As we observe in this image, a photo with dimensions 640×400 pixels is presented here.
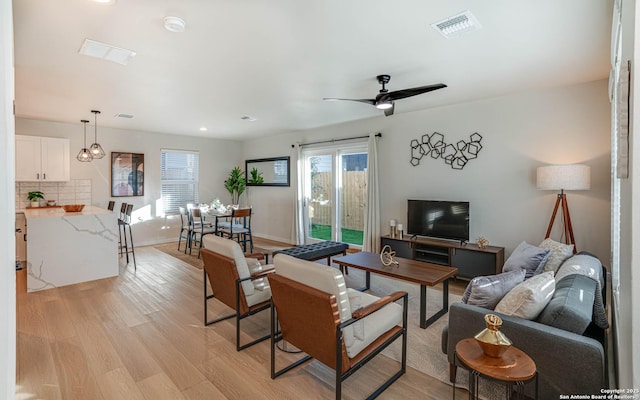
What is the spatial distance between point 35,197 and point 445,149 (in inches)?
289

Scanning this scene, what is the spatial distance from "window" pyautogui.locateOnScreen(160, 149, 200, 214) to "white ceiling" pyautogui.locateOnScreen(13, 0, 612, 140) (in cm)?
273

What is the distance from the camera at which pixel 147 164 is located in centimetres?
721

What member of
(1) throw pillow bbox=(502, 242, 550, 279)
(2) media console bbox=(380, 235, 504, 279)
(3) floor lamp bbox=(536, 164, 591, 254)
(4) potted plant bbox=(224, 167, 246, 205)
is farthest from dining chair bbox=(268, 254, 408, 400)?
(4) potted plant bbox=(224, 167, 246, 205)

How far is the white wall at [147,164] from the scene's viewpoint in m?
6.28

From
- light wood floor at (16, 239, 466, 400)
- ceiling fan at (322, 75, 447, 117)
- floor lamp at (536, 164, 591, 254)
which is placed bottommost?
light wood floor at (16, 239, 466, 400)

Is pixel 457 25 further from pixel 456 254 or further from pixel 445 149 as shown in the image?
pixel 456 254

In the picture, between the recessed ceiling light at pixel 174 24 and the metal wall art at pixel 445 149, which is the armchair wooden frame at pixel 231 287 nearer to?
the recessed ceiling light at pixel 174 24

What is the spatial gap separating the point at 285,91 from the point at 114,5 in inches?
89.1

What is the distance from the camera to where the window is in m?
7.54

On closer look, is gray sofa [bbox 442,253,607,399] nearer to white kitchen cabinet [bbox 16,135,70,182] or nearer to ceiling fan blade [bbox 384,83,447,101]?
ceiling fan blade [bbox 384,83,447,101]

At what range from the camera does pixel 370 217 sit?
5773mm

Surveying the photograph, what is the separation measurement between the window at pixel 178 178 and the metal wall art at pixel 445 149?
5.53m

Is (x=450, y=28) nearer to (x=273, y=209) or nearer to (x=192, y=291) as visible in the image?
(x=192, y=291)

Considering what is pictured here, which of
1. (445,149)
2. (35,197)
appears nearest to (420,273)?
(445,149)
